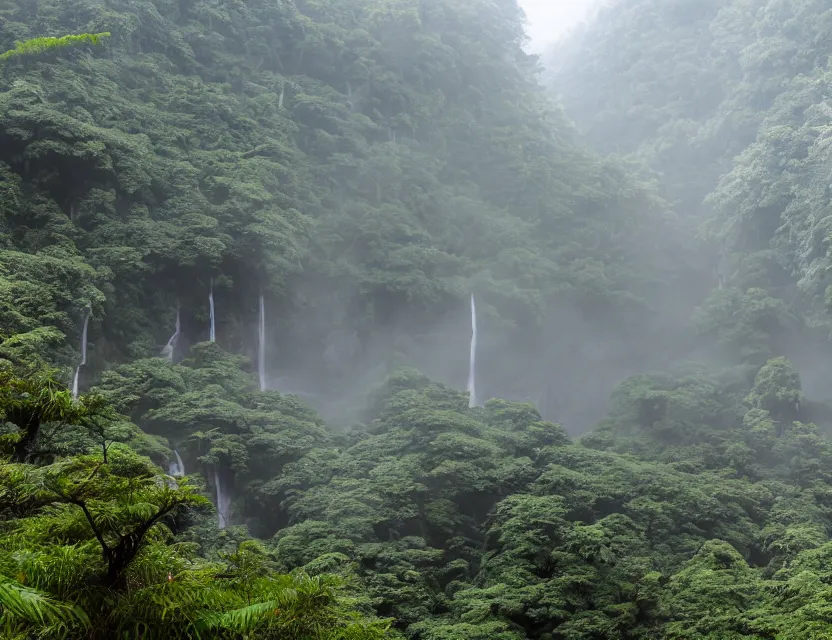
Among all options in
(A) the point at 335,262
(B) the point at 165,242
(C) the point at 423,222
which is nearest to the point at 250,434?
(B) the point at 165,242

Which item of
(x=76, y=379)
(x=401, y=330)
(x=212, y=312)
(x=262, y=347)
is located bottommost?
(x=76, y=379)

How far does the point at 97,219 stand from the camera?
22.8 m

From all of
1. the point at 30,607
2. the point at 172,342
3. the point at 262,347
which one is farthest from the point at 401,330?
the point at 30,607

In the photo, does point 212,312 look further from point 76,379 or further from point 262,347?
point 76,379

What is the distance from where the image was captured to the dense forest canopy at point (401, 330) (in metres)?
8.49

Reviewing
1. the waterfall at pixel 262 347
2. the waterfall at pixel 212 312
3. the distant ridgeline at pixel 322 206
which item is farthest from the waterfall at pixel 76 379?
the waterfall at pixel 262 347

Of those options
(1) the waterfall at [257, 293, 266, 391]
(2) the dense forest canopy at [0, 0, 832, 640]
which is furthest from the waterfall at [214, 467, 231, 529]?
(1) the waterfall at [257, 293, 266, 391]

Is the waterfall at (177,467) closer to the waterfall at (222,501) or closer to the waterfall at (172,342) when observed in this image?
the waterfall at (222,501)

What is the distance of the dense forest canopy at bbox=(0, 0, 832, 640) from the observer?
8492mm

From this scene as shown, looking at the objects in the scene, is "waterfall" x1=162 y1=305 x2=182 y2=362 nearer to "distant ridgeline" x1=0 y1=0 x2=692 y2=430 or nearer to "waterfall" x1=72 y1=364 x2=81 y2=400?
"distant ridgeline" x1=0 y1=0 x2=692 y2=430

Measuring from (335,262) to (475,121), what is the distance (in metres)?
14.5

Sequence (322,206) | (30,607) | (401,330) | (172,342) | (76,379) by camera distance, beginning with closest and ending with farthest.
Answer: (30,607)
(76,379)
(172,342)
(322,206)
(401,330)

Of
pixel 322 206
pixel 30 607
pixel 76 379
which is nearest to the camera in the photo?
pixel 30 607

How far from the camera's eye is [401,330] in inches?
1232
